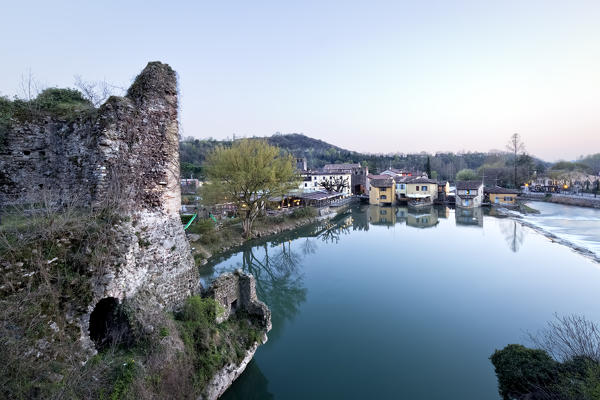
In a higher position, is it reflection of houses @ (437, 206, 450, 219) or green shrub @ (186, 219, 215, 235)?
green shrub @ (186, 219, 215, 235)

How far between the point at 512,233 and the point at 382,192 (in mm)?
22252

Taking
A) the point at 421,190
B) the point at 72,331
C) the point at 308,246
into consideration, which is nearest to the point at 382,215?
the point at 421,190

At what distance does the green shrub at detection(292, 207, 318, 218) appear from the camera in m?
29.5

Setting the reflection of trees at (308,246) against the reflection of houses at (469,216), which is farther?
the reflection of houses at (469,216)

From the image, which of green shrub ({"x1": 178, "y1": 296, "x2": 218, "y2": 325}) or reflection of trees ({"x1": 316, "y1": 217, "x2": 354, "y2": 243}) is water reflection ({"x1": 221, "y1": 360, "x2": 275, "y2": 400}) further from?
reflection of trees ({"x1": 316, "y1": 217, "x2": 354, "y2": 243})

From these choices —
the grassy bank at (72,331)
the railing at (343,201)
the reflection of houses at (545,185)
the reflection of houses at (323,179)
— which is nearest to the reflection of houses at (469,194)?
the reflection of houses at (545,185)

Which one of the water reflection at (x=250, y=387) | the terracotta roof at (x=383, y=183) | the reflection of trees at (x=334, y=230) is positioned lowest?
the water reflection at (x=250, y=387)

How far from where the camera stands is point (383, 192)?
4516cm

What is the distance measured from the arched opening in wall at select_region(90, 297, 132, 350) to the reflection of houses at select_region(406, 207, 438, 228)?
92.9 feet

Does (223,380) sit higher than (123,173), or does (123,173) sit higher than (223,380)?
(123,173)

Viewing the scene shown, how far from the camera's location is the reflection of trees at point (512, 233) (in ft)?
66.8

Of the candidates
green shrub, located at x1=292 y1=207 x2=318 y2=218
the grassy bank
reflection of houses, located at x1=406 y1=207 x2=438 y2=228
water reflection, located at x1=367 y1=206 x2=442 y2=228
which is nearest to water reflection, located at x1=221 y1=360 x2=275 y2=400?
the grassy bank

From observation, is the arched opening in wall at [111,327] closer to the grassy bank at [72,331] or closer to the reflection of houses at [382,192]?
the grassy bank at [72,331]

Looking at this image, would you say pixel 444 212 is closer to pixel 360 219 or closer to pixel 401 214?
pixel 401 214
